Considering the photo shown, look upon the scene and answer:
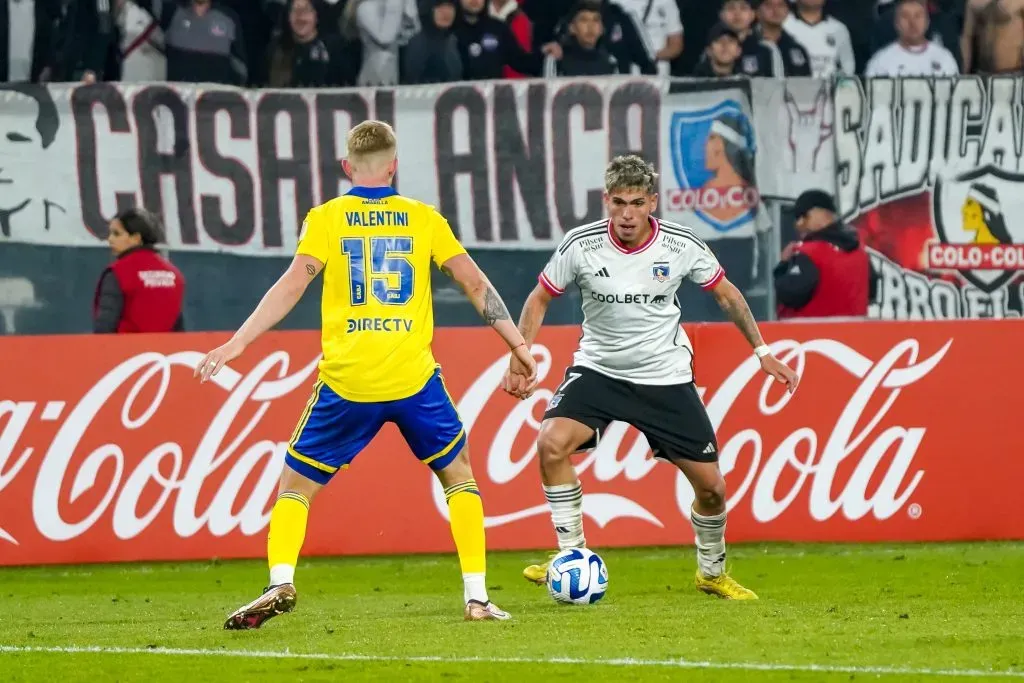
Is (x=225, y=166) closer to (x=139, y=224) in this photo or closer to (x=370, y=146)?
(x=139, y=224)

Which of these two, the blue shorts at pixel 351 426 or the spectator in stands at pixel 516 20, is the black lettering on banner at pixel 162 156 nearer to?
the spectator in stands at pixel 516 20

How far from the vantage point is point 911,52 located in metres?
15.9

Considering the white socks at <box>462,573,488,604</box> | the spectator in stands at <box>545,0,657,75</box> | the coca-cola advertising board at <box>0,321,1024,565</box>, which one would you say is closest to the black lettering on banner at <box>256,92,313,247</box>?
the spectator in stands at <box>545,0,657,75</box>

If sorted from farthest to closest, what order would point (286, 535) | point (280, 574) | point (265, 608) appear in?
point (286, 535) → point (280, 574) → point (265, 608)

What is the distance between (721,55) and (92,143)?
16.9 ft

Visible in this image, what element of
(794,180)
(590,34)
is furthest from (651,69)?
(794,180)

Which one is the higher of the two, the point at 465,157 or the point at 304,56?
the point at 304,56

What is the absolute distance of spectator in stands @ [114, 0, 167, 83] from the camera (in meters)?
15.1

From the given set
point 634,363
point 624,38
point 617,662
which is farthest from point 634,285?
point 624,38

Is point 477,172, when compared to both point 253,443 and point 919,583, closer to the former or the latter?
point 253,443

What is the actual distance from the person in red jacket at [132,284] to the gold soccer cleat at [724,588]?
463 cm

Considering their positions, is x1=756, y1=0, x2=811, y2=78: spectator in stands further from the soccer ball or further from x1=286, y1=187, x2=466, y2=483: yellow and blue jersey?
x1=286, y1=187, x2=466, y2=483: yellow and blue jersey

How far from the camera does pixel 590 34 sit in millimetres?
15359

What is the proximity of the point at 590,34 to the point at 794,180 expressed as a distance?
222 cm
